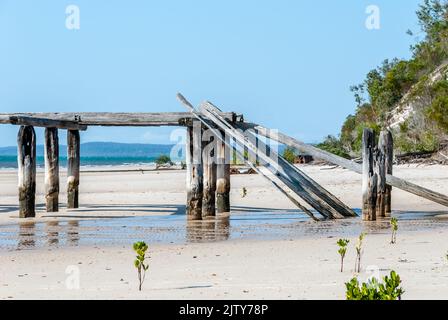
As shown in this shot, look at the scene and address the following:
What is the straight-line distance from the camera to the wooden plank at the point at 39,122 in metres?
19.0

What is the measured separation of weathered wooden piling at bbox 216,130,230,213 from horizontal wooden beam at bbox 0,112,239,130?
1072mm

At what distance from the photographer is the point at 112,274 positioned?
10.0 metres

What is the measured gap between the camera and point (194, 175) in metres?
18.4

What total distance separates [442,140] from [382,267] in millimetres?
24372

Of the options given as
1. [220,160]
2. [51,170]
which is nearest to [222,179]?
[220,160]

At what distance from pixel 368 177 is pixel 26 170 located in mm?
6860

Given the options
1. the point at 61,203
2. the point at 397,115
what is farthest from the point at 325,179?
the point at 397,115

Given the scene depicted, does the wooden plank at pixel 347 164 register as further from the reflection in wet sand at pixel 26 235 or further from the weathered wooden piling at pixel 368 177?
the reflection in wet sand at pixel 26 235

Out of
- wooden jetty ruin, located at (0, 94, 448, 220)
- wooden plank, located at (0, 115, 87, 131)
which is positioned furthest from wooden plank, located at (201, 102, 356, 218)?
wooden plank, located at (0, 115, 87, 131)

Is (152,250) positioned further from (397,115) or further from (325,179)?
(397,115)

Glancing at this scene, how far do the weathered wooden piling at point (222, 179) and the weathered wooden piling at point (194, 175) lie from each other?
104cm

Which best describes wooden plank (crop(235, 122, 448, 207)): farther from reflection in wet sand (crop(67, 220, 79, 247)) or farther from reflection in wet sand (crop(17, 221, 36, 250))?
reflection in wet sand (crop(17, 221, 36, 250))

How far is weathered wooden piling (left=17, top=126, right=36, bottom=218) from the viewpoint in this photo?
1936 centimetres

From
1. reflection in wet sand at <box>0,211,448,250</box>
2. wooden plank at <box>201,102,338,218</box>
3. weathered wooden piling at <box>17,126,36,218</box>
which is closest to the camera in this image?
reflection in wet sand at <box>0,211,448,250</box>
